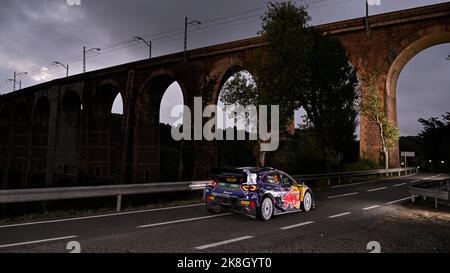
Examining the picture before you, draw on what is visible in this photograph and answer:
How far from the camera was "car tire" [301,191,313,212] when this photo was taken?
32.9 feet

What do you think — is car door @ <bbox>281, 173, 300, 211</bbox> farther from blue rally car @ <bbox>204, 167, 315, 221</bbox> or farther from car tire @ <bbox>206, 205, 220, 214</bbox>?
car tire @ <bbox>206, 205, 220, 214</bbox>

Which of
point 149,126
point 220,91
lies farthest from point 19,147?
point 220,91

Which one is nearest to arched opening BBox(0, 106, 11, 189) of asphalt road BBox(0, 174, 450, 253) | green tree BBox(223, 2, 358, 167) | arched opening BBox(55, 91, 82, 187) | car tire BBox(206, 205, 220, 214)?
arched opening BBox(55, 91, 82, 187)

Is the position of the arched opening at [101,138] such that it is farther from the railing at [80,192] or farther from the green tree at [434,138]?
the green tree at [434,138]

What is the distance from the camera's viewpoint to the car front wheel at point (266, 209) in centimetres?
832

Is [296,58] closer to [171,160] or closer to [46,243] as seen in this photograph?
[46,243]

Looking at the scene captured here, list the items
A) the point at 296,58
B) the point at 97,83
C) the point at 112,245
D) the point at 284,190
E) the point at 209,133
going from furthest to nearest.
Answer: the point at 97,83 < the point at 209,133 < the point at 296,58 < the point at 284,190 < the point at 112,245

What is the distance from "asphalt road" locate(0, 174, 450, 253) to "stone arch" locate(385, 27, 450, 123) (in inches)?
671

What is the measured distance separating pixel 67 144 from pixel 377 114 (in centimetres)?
3905

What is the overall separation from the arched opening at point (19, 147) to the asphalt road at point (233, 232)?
180 ft

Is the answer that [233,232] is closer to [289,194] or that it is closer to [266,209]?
[266,209]

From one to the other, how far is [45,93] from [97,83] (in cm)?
1216

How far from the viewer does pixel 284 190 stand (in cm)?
924
